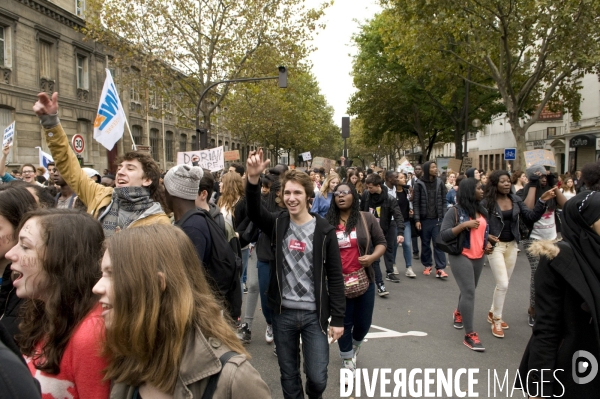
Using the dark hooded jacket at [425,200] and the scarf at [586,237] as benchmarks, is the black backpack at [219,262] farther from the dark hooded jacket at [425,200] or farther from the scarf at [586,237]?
the dark hooded jacket at [425,200]

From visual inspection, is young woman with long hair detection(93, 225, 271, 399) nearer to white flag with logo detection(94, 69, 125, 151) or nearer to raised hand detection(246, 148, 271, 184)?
raised hand detection(246, 148, 271, 184)

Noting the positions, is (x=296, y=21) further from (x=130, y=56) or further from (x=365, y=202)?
(x=365, y=202)

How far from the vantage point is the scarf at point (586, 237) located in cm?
224

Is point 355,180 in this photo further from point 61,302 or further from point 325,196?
point 61,302

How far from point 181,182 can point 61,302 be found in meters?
1.48

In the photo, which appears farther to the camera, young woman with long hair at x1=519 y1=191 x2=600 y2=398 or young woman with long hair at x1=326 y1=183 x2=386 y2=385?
young woman with long hair at x1=326 y1=183 x2=386 y2=385

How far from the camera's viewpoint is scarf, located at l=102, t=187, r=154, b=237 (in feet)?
10.1

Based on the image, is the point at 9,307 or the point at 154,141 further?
the point at 154,141

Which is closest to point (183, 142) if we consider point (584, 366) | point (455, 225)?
point (455, 225)

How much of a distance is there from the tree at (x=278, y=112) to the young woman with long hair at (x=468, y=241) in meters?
16.0

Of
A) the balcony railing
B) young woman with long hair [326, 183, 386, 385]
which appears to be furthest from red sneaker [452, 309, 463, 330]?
the balcony railing

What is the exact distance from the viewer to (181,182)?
312cm

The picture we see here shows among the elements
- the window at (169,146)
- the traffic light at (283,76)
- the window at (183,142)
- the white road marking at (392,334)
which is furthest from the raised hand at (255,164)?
the window at (183,142)

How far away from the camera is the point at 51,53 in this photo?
834 inches
